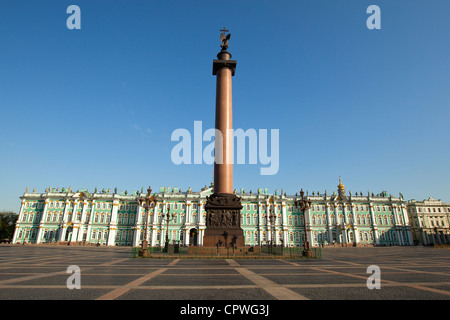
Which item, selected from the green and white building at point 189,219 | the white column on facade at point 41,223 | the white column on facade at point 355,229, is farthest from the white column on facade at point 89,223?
the white column on facade at point 355,229

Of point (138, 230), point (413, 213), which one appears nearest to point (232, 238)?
point (138, 230)

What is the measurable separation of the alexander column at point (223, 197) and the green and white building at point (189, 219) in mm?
42751

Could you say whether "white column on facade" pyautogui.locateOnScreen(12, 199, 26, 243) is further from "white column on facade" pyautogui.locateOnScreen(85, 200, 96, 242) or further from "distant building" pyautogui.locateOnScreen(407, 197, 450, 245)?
"distant building" pyautogui.locateOnScreen(407, 197, 450, 245)

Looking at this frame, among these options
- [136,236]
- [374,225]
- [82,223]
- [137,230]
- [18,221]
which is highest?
[374,225]

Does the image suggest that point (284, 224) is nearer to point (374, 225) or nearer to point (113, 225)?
point (374, 225)

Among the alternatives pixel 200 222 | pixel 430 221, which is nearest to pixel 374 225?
pixel 430 221

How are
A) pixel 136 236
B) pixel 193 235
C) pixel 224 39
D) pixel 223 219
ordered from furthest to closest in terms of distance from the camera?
pixel 193 235
pixel 136 236
pixel 224 39
pixel 223 219

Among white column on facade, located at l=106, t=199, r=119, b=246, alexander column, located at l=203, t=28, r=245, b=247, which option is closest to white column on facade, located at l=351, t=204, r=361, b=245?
alexander column, located at l=203, t=28, r=245, b=247

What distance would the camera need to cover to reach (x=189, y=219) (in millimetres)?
68062

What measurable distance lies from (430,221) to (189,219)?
77.5 metres

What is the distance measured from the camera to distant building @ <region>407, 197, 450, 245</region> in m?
79.8

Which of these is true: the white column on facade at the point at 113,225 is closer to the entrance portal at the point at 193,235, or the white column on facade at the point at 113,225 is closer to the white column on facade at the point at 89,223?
the white column on facade at the point at 89,223
